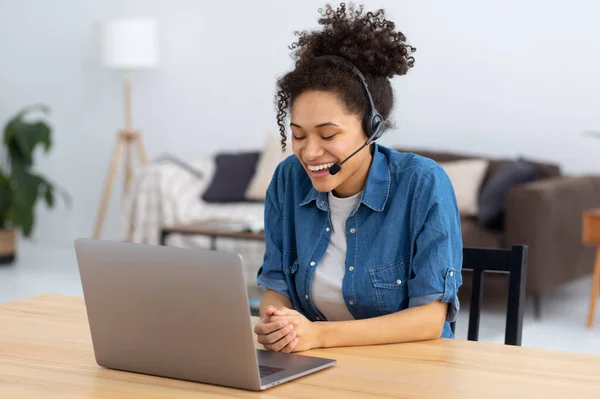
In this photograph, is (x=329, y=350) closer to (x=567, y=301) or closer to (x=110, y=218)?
(x=567, y=301)

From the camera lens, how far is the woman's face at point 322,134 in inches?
71.0

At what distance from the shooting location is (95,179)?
7.04 metres

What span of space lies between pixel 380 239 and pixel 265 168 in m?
4.06

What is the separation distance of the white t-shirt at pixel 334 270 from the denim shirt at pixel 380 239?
0.01m

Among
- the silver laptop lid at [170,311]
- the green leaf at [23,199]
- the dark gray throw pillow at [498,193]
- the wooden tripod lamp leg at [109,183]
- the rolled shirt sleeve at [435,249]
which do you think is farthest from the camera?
the wooden tripod lamp leg at [109,183]

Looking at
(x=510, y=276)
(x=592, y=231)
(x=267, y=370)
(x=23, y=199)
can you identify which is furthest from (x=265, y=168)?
(x=267, y=370)

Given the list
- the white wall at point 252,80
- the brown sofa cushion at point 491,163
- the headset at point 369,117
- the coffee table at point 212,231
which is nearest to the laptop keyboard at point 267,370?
the headset at point 369,117

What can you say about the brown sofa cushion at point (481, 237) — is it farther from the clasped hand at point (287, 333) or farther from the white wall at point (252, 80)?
the clasped hand at point (287, 333)

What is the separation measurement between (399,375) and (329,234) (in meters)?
0.52

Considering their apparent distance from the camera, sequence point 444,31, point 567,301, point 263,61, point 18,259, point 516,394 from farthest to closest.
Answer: point 18,259 < point 263,61 < point 444,31 < point 567,301 < point 516,394

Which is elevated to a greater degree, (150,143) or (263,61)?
(263,61)

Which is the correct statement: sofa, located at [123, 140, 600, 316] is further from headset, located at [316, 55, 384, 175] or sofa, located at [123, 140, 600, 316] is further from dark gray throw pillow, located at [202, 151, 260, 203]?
headset, located at [316, 55, 384, 175]

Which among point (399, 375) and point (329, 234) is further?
point (329, 234)

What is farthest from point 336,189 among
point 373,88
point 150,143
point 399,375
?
point 150,143
